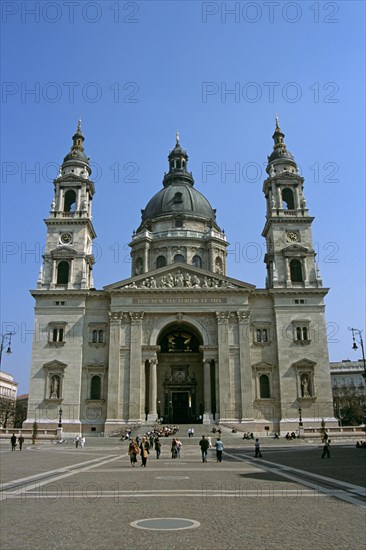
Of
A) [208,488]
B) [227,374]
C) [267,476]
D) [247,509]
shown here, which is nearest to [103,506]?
[247,509]

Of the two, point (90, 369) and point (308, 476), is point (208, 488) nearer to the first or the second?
point (308, 476)

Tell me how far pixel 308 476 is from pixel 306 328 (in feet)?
142

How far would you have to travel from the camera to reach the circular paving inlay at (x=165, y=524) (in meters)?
9.54

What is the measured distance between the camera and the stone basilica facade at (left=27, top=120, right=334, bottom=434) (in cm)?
5769

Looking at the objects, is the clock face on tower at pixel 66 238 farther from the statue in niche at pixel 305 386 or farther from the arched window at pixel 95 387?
the statue in niche at pixel 305 386

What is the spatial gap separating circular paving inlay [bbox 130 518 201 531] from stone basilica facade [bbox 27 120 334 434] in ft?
155

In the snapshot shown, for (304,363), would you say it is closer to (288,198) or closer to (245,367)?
(245,367)

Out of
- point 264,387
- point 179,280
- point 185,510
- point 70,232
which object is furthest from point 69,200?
point 185,510

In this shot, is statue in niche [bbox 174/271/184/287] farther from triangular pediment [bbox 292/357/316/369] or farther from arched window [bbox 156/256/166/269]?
triangular pediment [bbox 292/357/316/369]

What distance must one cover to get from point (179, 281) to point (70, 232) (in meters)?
14.6

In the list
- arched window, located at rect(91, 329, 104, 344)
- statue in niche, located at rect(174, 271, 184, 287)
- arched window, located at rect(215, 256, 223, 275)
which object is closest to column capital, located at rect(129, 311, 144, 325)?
arched window, located at rect(91, 329, 104, 344)

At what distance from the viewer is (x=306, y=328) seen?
60250 millimetres

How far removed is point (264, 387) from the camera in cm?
5934

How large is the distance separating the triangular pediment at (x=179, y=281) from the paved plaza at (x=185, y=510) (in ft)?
137
